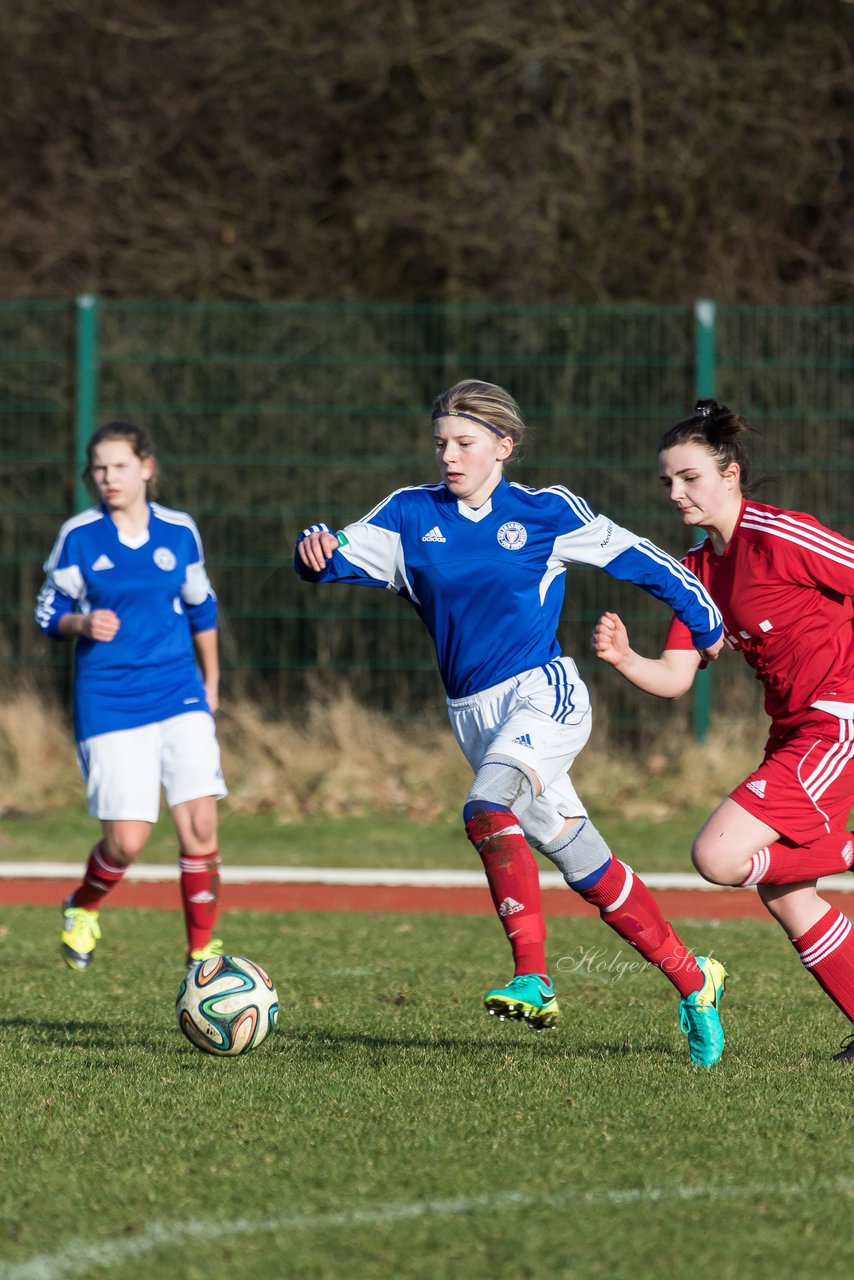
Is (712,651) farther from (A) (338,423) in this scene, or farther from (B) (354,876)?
(A) (338,423)

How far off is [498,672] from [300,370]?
832 cm

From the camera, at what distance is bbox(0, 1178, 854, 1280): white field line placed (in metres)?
3.27

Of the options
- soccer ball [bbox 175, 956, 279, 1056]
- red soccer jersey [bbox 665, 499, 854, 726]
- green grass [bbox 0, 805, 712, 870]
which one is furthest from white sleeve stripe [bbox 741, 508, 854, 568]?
green grass [bbox 0, 805, 712, 870]

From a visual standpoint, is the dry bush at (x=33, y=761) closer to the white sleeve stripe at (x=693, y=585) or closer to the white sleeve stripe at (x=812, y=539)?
the white sleeve stripe at (x=693, y=585)

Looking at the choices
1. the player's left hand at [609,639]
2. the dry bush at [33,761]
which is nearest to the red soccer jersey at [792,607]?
the player's left hand at [609,639]

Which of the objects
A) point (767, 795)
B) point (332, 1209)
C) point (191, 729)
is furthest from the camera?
point (191, 729)

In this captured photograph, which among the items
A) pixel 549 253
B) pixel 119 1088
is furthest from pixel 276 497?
pixel 119 1088

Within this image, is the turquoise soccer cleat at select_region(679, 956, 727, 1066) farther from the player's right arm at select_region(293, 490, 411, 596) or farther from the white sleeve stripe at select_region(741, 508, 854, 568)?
the player's right arm at select_region(293, 490, 411, 596)

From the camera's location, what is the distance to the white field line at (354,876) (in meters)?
9.77

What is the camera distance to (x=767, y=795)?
5.12m

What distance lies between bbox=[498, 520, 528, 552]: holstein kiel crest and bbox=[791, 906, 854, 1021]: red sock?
1.44 m

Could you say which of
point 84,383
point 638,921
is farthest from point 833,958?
point 84,383

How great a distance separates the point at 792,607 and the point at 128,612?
9.55ft

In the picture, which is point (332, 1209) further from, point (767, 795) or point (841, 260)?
point (841, 260)
